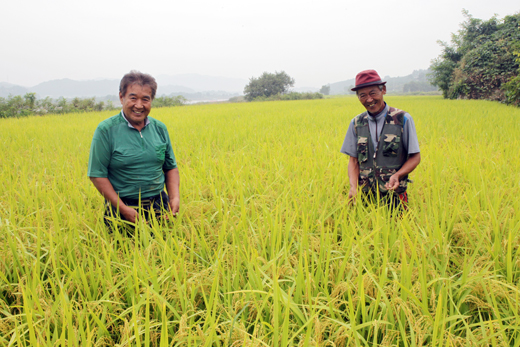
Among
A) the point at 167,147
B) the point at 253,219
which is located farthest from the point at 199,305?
the point at 167,147

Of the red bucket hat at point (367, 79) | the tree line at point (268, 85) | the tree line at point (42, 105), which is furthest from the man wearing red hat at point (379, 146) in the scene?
the tree line at point (268, 85)

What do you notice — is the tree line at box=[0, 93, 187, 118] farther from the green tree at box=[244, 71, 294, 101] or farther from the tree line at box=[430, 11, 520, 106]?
the green tree at box=[244, 71, 294, 101]

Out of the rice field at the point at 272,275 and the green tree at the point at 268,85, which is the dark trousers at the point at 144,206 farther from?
the green tree at the point at 268,85

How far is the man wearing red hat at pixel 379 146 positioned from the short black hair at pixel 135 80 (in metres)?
1.30

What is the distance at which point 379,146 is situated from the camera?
78.5 inches

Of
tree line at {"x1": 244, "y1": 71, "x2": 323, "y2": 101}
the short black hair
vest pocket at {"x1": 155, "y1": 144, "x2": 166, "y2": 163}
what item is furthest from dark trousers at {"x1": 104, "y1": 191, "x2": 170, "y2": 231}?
tree line at {"x1": 244, "y1": 71, "x2": 323, "y2": 101}

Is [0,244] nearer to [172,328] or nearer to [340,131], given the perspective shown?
[172,328]

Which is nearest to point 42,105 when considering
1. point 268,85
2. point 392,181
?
point 392,181

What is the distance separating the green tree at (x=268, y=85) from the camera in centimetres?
4853

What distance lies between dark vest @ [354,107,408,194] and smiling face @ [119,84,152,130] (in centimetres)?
148

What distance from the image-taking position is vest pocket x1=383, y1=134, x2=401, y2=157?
192 cm

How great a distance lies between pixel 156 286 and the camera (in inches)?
45.6

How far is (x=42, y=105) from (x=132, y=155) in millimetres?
19099

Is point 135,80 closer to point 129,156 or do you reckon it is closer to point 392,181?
point 129,156
